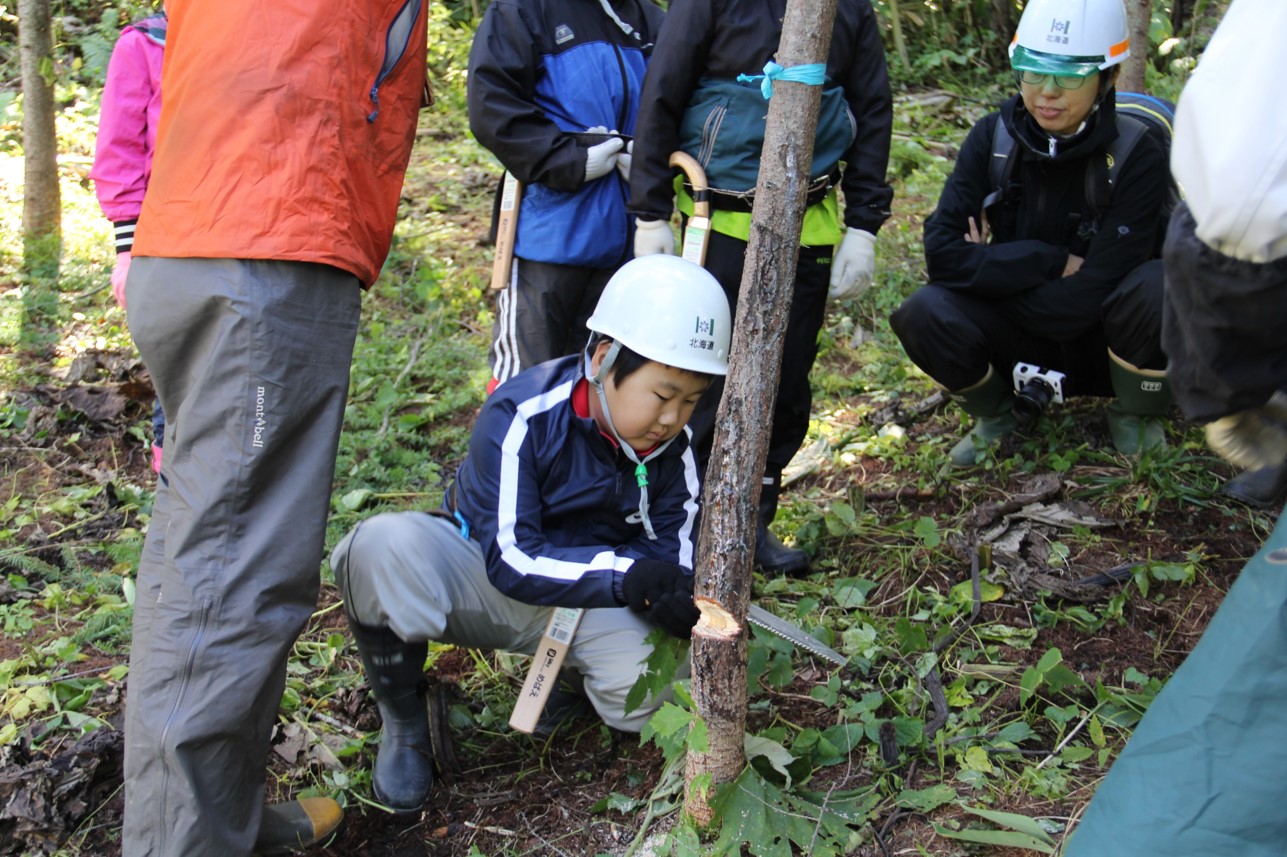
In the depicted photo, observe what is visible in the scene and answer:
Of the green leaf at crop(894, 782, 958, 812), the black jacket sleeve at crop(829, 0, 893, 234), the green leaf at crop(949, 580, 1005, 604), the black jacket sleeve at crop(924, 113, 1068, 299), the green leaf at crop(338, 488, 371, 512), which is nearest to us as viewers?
the green leaf at crop(894, 782, 958, 812)

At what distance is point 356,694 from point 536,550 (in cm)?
86

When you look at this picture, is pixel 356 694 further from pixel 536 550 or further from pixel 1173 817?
pixel 1173 817

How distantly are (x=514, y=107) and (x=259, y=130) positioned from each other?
1.33 metres

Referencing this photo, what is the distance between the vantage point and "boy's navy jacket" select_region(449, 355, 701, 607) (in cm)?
265

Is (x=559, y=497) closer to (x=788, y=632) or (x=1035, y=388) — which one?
(x=788, y=632)

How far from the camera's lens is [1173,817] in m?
1.46

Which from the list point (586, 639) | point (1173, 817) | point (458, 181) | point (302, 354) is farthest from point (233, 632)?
point (458, 181)

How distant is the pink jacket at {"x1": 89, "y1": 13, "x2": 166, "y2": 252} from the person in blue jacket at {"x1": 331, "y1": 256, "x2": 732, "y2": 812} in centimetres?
144

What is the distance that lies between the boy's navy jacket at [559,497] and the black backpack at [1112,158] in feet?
5.69

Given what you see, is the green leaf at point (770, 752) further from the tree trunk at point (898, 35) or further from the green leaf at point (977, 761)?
the tree trunk at point (898, 35)

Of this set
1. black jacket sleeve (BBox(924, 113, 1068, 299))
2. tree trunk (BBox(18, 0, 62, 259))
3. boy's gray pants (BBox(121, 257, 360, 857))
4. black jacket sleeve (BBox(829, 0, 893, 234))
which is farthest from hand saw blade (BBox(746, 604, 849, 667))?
tree trunk (BBox(18, 0, 62, 259))

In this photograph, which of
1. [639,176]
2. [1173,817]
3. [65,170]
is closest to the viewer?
[1173,817]

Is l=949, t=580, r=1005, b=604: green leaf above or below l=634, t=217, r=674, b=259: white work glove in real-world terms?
below

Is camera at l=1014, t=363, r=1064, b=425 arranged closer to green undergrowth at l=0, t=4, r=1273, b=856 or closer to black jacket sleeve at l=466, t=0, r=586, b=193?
green undergrowth at l=0, t=4, r=1273, b=856
